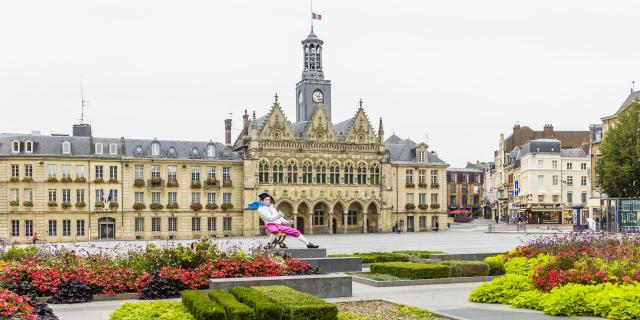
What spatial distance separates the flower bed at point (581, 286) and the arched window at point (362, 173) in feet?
186

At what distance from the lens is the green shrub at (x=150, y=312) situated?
51.7 feet

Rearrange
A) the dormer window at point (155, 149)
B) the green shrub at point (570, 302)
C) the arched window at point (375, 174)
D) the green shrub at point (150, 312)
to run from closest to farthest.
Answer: the green shrub at point (150, 312), the green shrub at point (570, 302), the dormer window at point (155, 149), the arched window at point (375, 174)

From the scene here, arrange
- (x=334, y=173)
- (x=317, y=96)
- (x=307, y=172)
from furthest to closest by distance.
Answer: (x=317, y=96) < (x=334, y=173) < (x=307, y=172)

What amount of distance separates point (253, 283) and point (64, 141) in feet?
176

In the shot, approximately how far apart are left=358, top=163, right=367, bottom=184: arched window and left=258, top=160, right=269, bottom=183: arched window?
1081cm

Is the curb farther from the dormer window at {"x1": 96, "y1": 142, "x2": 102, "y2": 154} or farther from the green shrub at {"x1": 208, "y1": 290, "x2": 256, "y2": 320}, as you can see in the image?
the dormer window at {"x1": 96, "y1": 142, "x2": 102, "y2": 154}

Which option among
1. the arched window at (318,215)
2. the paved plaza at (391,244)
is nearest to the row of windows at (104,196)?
the paved plaza at (391,244)

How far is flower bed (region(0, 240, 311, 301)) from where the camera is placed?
21.1 metres

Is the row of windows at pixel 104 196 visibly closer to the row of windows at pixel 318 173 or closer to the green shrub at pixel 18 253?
the row of windows at pixel 318 173

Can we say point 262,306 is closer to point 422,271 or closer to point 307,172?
point 422,271

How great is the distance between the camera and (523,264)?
26062 millimetres

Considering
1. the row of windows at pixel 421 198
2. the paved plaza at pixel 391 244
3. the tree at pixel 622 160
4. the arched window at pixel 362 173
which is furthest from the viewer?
the row of windows at pixel 421 198

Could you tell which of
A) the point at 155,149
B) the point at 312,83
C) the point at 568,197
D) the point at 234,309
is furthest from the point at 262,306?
the point at 568,197

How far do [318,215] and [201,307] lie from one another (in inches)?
2537
